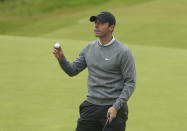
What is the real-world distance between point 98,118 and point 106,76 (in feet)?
1.41

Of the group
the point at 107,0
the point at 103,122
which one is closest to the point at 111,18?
the point at 103,122

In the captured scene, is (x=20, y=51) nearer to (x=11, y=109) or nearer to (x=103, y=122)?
(x=11, y=109)

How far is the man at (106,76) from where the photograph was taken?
4.98m

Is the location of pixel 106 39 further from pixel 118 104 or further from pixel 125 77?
pixel 118 104

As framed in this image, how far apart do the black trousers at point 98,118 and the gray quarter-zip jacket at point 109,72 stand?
6cm

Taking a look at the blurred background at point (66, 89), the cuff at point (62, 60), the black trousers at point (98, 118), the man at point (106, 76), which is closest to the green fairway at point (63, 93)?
the blurred background at point (66, 89)

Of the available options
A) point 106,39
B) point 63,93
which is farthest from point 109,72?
point 63,93

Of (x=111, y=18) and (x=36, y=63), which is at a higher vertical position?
(x=111, y=18)

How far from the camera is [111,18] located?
16.7ft

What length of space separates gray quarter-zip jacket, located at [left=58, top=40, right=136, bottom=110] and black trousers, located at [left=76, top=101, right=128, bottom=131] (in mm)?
65

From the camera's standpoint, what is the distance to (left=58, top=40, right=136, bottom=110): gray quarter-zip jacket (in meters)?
4.98

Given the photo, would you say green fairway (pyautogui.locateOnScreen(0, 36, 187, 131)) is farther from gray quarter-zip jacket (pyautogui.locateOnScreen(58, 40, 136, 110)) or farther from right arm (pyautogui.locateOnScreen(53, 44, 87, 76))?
gray quarter-zip jacket (pyautogui.locateOnScreen(58, 40, 136, 110))

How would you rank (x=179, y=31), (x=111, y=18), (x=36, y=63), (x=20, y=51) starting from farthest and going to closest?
1. (x=179, y=31)
2. (x=20, y=51)
3. (x=36, y=63)
4. (x=111, y=18)

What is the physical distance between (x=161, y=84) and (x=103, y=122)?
617 cm
